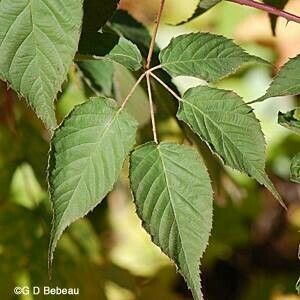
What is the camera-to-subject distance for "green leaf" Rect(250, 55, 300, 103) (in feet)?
3.40

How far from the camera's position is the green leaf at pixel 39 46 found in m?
0.97

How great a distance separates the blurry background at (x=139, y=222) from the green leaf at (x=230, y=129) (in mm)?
274

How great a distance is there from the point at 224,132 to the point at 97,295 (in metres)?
0.97

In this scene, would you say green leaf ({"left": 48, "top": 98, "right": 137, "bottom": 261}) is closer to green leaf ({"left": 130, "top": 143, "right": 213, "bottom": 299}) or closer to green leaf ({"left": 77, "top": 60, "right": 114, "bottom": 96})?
green leaf ({"left": 130, "top": 143, "right": 213, "bottom": 299})

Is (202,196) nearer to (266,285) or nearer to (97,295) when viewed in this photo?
(97,295)

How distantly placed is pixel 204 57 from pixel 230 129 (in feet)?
0.36

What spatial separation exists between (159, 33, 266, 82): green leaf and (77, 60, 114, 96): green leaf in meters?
0.33

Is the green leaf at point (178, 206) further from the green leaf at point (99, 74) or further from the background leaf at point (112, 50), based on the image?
the green leaf at point (99, 74)

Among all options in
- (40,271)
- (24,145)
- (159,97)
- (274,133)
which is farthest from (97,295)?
(274,133)

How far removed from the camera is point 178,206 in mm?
1016

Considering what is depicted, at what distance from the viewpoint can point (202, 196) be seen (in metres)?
1.01

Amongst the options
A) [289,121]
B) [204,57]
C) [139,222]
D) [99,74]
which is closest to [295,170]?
[289,121]

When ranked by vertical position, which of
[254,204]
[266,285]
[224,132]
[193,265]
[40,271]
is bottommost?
[266,285]

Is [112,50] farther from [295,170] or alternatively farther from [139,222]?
[139,222]
